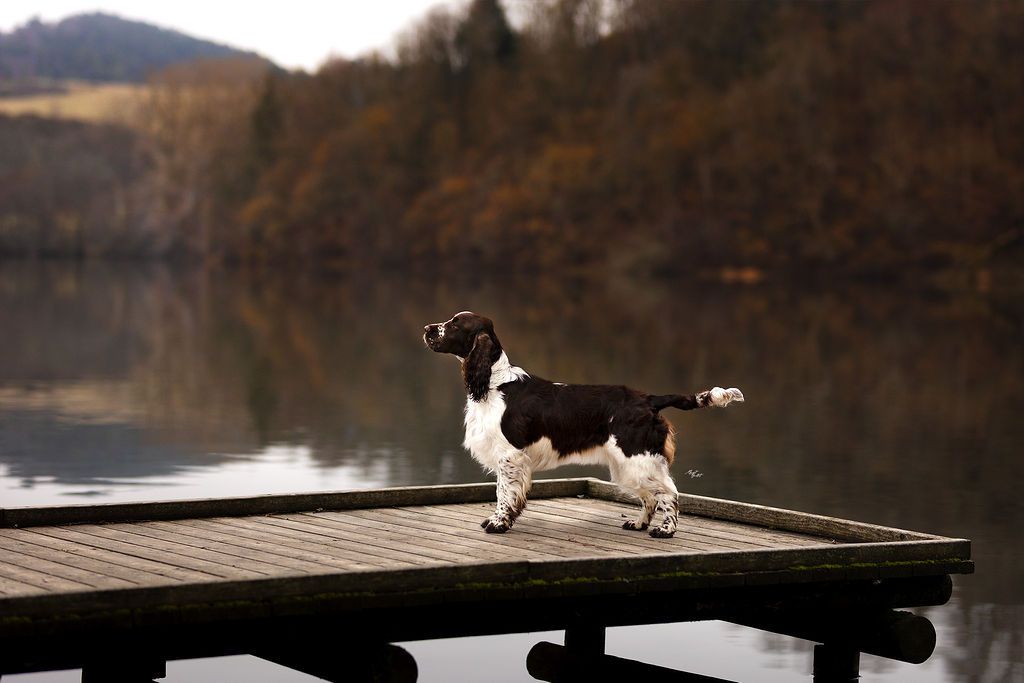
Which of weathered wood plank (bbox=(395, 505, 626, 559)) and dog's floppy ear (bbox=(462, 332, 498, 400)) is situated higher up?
dog's floppy ear (bbox=(462, 332, 498, 400))

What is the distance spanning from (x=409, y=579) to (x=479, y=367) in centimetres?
212

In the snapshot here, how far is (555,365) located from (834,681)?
78.9 feet

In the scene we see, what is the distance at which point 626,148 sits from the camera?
3816 inches

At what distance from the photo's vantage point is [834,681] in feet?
29.3

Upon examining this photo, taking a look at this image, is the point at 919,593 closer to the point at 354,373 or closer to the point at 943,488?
the point at 943,488

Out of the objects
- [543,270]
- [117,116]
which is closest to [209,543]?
[543,270]

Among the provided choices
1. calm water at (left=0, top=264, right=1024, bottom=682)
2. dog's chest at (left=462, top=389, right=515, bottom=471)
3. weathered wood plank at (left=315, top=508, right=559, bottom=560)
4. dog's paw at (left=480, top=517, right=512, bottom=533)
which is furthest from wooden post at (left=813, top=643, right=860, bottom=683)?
dog's chest at (left=462, top=389, right=515, bottom=471)

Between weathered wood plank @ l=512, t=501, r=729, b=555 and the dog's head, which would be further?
the dog's head

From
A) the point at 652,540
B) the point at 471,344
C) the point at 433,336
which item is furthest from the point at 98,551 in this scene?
the point at 652,540

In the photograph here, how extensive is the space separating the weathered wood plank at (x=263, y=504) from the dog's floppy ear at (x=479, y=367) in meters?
0.92

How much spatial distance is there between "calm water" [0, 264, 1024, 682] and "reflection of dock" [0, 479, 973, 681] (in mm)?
1109

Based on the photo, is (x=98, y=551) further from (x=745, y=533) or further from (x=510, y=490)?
(x=745, y=533)

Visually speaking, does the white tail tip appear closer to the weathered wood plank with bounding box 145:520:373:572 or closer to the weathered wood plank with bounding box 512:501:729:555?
the weathered wood plank with bounding box 512:501:729:555

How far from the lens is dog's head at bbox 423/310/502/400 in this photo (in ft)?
30.0
